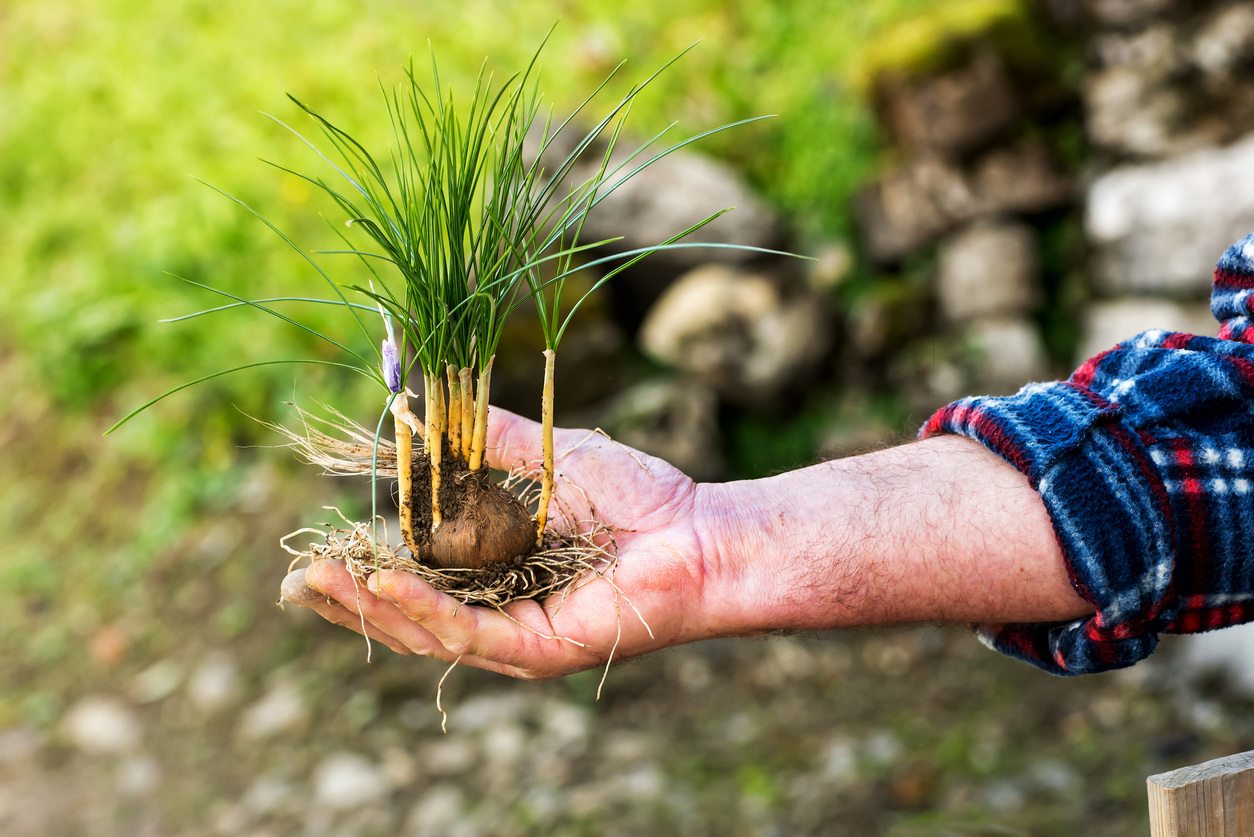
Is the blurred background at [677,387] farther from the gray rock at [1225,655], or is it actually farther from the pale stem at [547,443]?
the pale stem at [547,443]

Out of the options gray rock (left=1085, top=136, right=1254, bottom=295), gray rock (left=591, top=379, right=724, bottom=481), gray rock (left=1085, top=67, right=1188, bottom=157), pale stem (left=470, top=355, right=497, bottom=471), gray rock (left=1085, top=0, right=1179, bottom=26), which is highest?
gray rock (left=1085, top=0, right=1179, bottom=26)

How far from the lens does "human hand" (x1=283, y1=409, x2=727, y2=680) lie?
1243 millimetres

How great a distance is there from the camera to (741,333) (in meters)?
4.00

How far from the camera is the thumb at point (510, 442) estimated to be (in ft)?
5.08

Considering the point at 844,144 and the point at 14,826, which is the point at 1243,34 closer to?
the point at 844,144

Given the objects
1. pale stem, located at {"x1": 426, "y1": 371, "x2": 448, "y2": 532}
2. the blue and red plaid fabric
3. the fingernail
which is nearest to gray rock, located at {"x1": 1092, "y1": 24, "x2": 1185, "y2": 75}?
the blue and red plaid fabric

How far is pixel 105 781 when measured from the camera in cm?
326

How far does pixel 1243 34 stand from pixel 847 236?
64.0 inches

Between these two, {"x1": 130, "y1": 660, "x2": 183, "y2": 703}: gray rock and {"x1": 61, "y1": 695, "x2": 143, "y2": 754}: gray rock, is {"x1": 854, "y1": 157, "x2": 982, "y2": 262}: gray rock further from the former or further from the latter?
{"x1": 61, "y1": 695, "x2": 143, "y2": 754}: gray rock

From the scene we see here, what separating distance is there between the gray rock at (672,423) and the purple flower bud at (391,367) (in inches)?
96.3

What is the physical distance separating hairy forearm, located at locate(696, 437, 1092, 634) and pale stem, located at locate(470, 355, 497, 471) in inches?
14.3

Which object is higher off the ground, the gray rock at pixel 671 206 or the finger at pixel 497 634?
the gray rock at pixel 671 206

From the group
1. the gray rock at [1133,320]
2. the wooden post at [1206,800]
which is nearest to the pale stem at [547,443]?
the wooden post at [1206,800]

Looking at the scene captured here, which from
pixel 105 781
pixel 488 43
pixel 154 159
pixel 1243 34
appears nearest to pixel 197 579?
pixel 105 781
